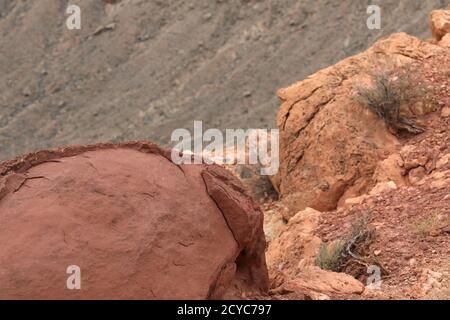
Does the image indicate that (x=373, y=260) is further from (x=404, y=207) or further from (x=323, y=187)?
(x=323, y=187)

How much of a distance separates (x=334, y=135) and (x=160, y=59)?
823 inches

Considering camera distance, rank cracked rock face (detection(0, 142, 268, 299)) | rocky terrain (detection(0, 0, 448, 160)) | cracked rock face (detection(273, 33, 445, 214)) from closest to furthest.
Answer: cracked rock face (detection(0, 142, 268, 299)) → cracked rock face (detection(273, 33, 445, 214)) → rocky terrain (detection(0, 0, 448, 160))

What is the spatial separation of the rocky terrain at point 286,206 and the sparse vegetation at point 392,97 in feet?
0.05

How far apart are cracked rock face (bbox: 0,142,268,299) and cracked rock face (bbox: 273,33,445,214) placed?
412cm

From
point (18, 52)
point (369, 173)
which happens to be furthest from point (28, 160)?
point (18, 52)

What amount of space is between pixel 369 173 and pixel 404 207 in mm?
1731

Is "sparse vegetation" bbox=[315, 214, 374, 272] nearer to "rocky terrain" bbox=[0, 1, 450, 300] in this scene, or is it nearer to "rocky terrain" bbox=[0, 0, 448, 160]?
"rocky terrain" bbox=[0, 1, 450, 300]

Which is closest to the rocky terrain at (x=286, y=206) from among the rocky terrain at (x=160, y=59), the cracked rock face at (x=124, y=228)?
the cracked rock face at (x=124, y=228)

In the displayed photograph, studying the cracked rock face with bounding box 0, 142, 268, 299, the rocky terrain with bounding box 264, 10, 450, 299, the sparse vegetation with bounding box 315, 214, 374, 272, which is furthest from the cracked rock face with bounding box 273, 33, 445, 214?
the cracked rock face with bounding box 0, 142, 268, 299

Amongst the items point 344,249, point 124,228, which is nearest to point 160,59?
point 344,249

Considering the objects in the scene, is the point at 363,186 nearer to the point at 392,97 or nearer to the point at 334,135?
the point at 334,135

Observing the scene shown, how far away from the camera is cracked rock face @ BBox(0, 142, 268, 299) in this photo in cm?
405

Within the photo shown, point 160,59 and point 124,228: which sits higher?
point 160,59

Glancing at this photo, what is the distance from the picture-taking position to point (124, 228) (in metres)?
4.22
